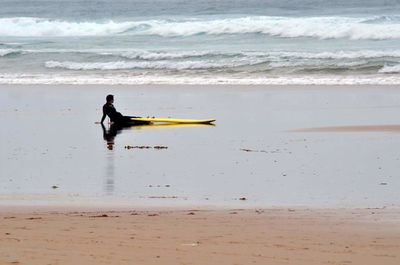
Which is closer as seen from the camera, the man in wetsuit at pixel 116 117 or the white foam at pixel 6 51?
the man in wetsuit at pixel 116 117

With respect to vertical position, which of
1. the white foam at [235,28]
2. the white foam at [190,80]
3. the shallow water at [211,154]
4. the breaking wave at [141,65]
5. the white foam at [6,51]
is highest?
the white foam at [235,28]

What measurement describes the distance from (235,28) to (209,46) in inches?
155

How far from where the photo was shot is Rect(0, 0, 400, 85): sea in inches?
984

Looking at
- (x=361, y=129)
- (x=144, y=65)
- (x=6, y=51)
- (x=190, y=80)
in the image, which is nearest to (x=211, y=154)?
(x=361, y=129)

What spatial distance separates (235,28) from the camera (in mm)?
36094

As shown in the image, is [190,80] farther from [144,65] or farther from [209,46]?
[209,46]

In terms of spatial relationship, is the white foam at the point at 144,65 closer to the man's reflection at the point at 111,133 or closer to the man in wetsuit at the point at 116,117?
the man in wetsuit at the point at 116,117

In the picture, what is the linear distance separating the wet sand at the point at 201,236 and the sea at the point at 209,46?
48.7ft

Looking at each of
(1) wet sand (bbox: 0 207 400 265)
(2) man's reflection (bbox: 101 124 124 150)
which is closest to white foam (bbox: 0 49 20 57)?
(2) man's reflection (bbox: 101 124 124 150)

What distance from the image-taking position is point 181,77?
25.2 m

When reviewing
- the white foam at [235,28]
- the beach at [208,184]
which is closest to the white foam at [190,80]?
the beach at [208,184]

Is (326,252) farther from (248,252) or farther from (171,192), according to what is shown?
(171,192)

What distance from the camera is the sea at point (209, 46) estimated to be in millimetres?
25000

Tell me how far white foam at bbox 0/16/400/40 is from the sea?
4 centimetres
